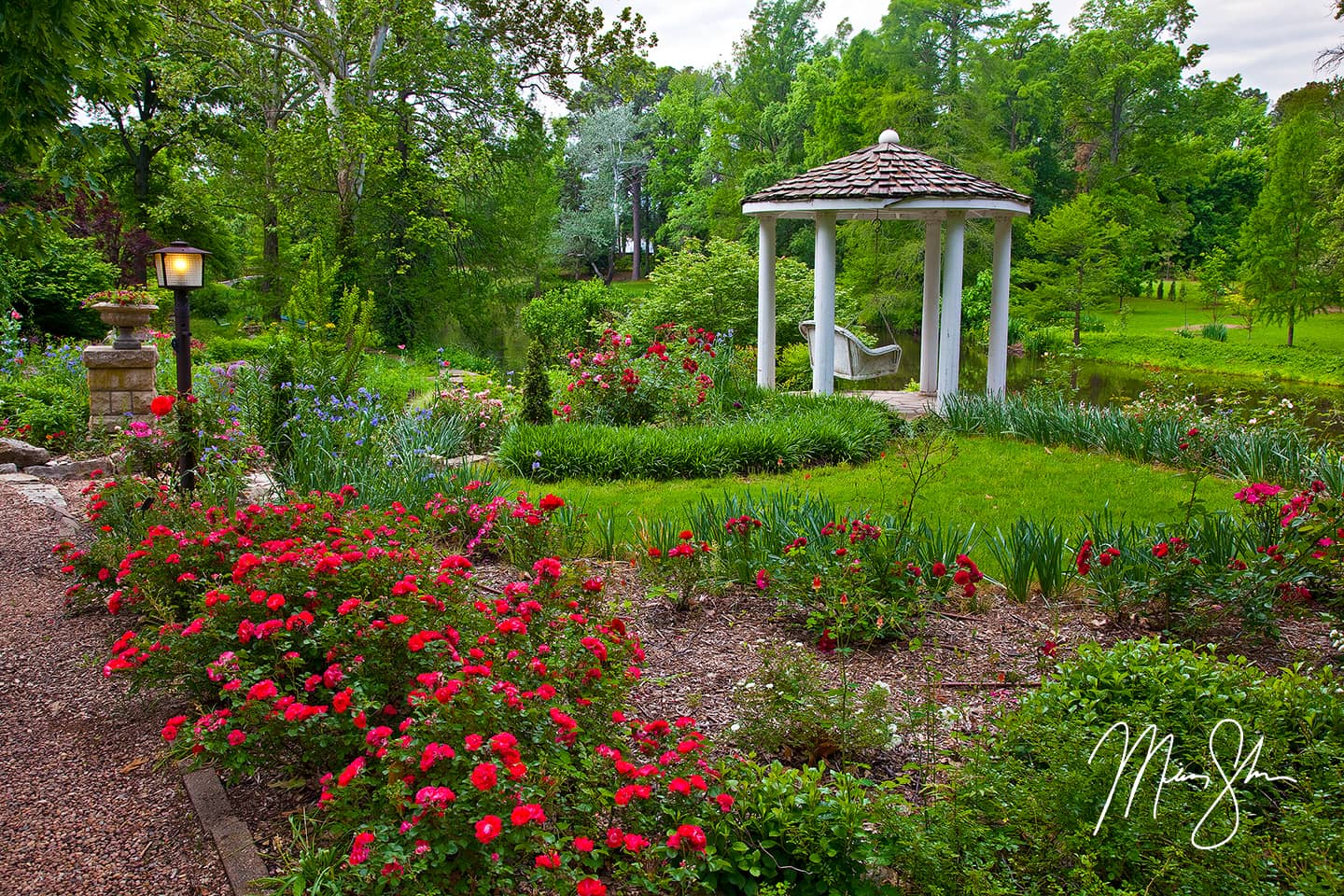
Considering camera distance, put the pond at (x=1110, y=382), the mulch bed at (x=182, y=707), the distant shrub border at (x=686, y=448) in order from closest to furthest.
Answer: the mulch bed at (x=182, y=707) → the distant shrub border at (x=686, y=448) → the pond at (x=1110, y=382)

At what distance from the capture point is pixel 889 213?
10.5 meters

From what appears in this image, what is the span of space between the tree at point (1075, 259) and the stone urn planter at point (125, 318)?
1737 cm

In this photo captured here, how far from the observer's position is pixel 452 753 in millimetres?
1944

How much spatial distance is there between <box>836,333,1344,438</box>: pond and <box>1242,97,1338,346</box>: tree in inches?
105

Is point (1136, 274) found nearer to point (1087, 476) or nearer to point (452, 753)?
point (1087, 476)

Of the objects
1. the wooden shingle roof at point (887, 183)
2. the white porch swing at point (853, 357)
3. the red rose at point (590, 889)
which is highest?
the wooden shingle roof at point (887, 183)

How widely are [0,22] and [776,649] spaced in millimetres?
3593

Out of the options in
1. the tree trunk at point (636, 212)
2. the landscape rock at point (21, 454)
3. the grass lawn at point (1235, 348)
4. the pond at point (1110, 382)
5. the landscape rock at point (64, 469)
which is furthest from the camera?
the tree trunk at point (636, 212)

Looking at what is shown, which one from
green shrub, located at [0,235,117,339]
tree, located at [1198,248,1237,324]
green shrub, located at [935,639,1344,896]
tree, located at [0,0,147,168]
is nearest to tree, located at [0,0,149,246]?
tree, located at [0,0,147,168]

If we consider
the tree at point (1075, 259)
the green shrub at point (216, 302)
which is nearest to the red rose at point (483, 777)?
the tree at point (1075, 259)

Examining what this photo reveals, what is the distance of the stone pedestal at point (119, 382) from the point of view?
7.88m

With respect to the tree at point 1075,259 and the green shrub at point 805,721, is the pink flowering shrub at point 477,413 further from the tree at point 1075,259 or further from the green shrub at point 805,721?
the tree at point 1075,259

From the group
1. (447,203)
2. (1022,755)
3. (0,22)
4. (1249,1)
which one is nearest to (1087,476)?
(1022,755)

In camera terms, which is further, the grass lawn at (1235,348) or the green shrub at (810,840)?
the grass lawn at (1235,348)
